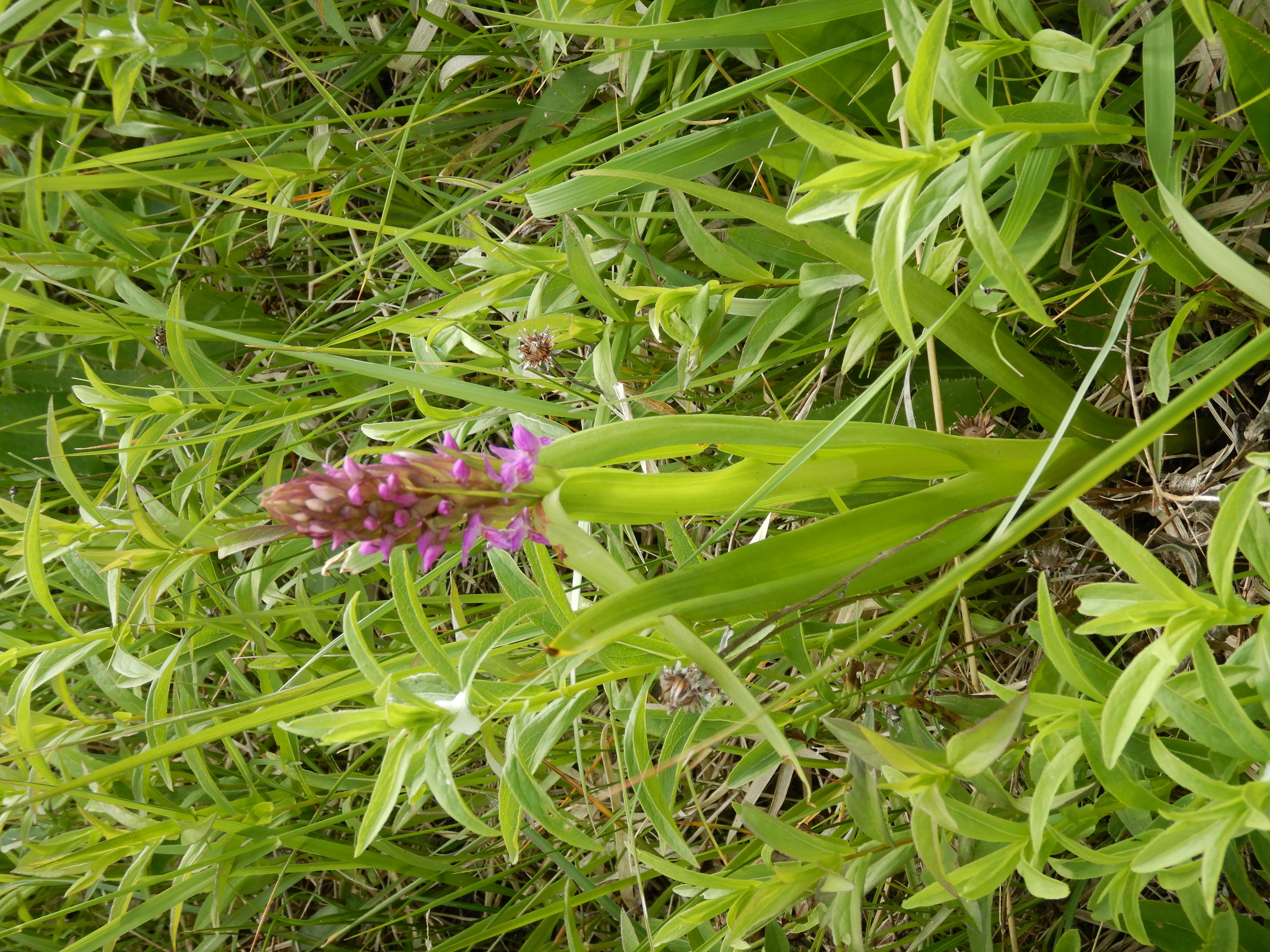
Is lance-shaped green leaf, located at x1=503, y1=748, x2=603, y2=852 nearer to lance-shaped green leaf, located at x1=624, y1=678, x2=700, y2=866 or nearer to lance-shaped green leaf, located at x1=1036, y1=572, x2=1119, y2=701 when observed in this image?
lance-shaped green leaf, located at x1=624, y1=678, x2=700, y2=866

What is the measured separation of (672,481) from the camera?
811 millimetres

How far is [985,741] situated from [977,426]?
0.50m

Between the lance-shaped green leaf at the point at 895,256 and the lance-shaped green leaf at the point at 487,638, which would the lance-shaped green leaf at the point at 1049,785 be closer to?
the lance-shaped green leaf at the point at 895,256

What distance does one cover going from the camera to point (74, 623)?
1.89 metres

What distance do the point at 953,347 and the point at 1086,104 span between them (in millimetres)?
246

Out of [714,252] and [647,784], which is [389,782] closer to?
[647,784]

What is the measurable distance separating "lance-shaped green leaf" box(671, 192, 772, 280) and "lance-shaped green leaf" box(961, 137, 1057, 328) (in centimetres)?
42

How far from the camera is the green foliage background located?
762 millimetres

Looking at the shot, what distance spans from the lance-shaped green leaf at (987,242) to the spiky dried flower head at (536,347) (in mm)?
673

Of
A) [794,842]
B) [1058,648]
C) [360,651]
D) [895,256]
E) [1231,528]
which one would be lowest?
[794,842]

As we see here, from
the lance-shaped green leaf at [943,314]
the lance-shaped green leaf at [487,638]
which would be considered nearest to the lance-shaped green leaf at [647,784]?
the lance-shaped green leaf at [487,638]

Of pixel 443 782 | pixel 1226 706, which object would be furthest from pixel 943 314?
pixel 443 782

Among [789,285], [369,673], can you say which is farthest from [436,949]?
[789,285]

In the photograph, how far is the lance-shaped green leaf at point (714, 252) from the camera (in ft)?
3.59
